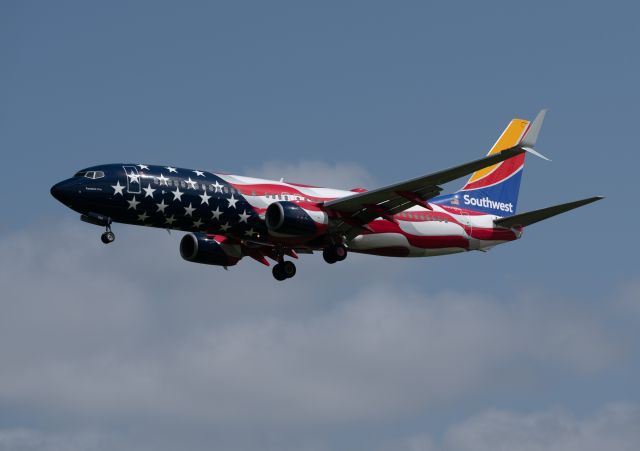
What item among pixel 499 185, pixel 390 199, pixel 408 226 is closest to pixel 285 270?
pixel 408 226

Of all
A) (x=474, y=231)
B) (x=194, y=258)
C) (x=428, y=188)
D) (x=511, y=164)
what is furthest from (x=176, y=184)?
(x=511, y=164)

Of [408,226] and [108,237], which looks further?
[408,226]

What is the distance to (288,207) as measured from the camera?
56.7 m

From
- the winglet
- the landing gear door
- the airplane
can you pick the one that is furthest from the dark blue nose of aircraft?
the winglet

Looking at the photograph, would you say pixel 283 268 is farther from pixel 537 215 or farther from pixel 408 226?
pixel 537 215

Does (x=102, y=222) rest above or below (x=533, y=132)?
below

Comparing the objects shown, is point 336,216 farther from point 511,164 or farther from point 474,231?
point 511,164

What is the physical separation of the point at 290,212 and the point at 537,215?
13073mm

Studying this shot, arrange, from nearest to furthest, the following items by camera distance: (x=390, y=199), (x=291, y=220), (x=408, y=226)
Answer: (x=291, y=220) < (x=390, y=199) < (x=408, y=226)

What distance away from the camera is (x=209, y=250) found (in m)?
62.1

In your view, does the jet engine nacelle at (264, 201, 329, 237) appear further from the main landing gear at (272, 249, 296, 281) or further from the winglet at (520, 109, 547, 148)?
the winglet at (520, 109, 547, 148)

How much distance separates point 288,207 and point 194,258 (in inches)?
307

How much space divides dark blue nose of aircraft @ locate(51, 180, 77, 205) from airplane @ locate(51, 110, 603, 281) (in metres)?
0.04

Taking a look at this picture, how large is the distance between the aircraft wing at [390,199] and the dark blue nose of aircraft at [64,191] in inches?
460
